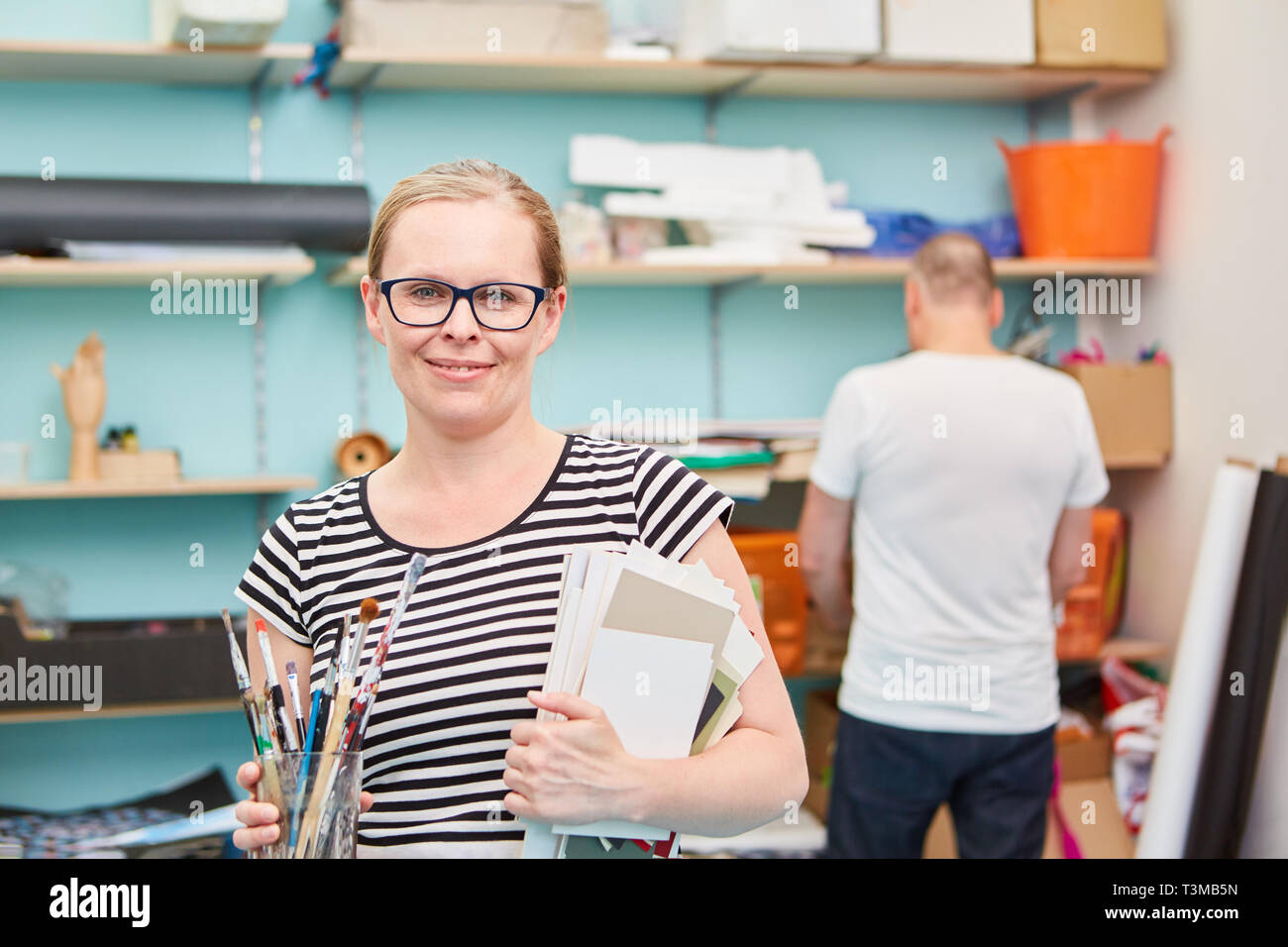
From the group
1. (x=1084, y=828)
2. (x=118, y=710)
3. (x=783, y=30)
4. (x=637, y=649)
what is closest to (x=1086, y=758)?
(x=1084, y=828)

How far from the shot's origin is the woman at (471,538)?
937 mm

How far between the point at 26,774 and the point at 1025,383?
2287 mm

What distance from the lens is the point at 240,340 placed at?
2863 mm

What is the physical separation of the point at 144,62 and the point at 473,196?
79.4 inches

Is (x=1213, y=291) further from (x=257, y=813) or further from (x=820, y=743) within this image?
(x=257, y=813)

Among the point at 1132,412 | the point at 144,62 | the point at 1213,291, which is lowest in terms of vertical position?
the point at 1132,412

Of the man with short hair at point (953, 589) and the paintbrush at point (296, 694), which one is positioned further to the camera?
the man with short hair at point (953, 589)

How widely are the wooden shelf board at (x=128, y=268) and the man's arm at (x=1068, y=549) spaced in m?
1.60

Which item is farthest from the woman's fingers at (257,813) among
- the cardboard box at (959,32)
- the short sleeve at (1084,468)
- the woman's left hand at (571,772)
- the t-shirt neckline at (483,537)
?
the cardboard box at (959,32)

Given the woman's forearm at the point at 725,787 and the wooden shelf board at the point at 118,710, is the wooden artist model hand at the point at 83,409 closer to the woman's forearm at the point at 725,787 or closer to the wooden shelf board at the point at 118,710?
the wooden shelf board at the point at 118,710

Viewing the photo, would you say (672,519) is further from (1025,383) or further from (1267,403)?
(1267,403)

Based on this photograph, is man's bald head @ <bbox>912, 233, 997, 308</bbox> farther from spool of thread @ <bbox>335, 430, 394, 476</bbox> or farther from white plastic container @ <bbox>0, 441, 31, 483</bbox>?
white plastic container @ <bbox>0, 441, 31, 483</bbox>

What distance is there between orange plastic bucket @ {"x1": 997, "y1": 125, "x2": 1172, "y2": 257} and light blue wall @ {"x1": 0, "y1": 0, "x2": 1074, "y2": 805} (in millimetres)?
414

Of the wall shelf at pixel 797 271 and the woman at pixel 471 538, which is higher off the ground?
the wall shelf at pixel 797 271
